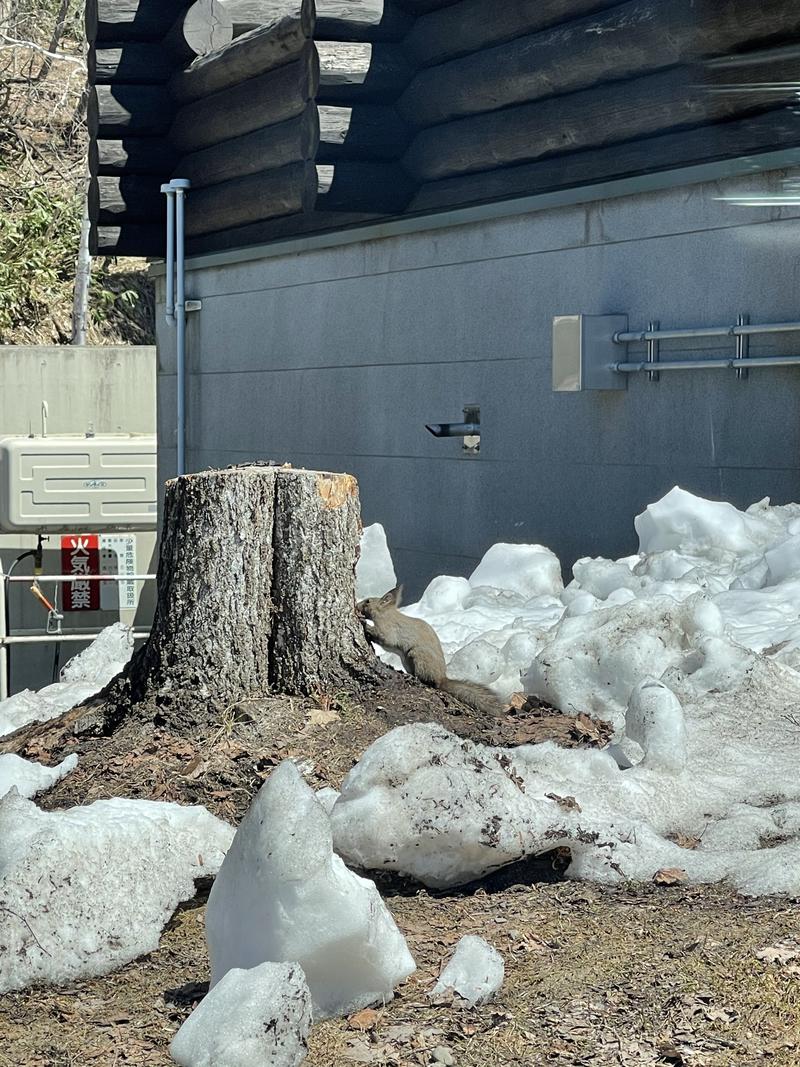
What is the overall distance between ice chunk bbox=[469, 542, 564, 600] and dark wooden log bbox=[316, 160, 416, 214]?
2585 mm

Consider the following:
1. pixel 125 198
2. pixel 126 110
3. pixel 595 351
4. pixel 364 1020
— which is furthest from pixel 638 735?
pixel 126 110

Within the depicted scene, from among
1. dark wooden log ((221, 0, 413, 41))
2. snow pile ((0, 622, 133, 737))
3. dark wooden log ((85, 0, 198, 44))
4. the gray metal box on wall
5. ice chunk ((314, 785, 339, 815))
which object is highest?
dark wooden log ((85, 0, 198, 44))

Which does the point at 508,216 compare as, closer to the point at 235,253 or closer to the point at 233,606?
the point at 235,253

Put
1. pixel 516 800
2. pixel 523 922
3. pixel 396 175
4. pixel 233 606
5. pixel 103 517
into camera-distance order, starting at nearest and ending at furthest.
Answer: pixel 523 922, pixel 516 800, pixel 233 606, pixel 396 175, pixel 103 517

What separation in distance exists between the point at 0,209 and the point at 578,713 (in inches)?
643

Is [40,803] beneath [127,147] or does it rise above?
beneath

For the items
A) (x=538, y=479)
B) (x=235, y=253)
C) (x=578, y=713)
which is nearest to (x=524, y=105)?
(x=538, y=479)

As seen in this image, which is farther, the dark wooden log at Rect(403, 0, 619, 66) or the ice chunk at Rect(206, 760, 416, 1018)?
the dark wooden log at Rect(403, 0, 619, 66)

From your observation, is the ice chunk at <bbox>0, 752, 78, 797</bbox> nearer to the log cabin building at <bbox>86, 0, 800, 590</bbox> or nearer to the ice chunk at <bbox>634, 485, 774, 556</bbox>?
the ice chunk at <bbox>634, 485, 774, 556</bbox>

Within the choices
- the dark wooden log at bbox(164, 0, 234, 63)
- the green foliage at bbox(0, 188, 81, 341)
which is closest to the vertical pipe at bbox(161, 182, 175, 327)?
the dark wooden log at bbox(164, 0, 234, 63)

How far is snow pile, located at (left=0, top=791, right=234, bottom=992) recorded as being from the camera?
9.73ft

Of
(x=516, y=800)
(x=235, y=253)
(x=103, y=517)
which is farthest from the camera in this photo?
(x=103, y=517)

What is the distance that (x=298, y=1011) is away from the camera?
2.36 metres

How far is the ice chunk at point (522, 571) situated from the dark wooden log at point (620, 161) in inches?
75.8
